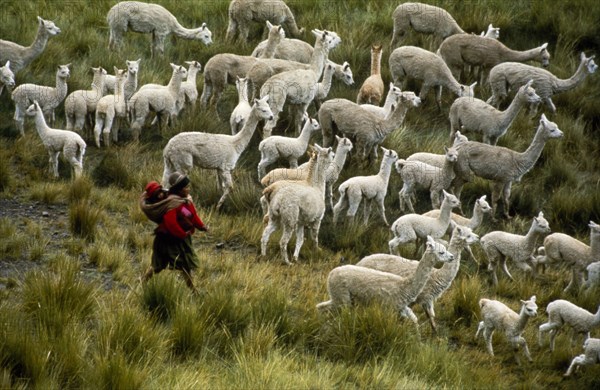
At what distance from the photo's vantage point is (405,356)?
357 inches

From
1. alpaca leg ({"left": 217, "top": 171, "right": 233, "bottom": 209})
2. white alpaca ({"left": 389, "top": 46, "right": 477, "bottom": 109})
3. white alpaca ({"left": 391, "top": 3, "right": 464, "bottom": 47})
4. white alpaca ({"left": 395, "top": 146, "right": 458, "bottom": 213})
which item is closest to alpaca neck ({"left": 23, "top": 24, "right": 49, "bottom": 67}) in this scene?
alpaca leg ({"left": 217, "top": 171, "right": 233, "bottom": 209})

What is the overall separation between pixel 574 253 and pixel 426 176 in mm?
2379

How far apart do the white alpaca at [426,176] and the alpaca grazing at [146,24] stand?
5987mm

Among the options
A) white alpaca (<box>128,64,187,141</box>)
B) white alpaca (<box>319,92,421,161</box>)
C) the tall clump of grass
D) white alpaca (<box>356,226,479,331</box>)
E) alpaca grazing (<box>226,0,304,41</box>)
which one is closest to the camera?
the tall clump of grass

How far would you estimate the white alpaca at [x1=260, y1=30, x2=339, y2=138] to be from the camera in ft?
45.9

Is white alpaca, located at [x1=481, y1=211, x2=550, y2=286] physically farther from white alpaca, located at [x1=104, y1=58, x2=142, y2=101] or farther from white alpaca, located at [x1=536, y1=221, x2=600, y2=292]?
white alpaca, located at [x1=104, y1=58, x2=142, y2=101]

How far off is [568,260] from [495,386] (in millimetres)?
3163

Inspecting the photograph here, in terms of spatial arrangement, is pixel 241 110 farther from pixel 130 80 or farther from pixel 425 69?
pixel 425 69

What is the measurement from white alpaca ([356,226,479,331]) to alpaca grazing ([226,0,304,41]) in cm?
815

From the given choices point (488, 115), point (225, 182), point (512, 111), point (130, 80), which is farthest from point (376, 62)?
point (225, 182)

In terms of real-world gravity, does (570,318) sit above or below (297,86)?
below

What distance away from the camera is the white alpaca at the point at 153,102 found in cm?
1423

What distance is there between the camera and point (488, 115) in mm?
14117

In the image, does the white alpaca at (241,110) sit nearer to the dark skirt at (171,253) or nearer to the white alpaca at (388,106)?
the white alpaca at (388,106)
